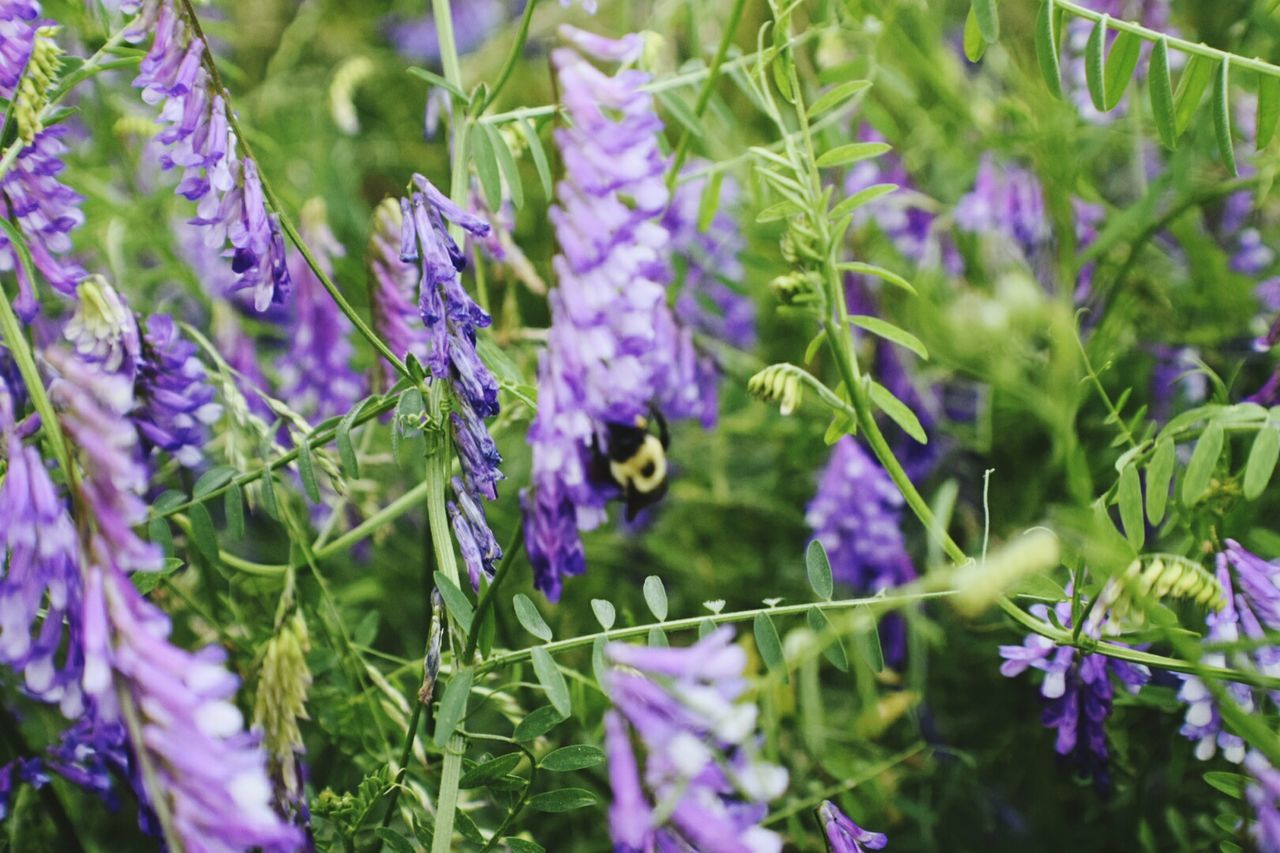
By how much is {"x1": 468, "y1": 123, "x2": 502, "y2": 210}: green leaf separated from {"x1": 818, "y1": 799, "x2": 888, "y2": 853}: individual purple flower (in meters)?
0.61

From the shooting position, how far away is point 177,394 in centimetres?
104

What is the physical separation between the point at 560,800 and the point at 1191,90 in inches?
36.1

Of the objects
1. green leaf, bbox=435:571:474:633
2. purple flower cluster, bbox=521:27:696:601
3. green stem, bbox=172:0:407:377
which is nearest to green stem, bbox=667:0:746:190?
purple flower cluster, bbox=521:27:696:601

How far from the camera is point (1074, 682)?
1012mm

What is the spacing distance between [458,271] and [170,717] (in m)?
0.44

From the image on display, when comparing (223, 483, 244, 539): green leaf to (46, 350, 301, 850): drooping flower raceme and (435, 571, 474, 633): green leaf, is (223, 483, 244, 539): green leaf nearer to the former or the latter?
(435, 571, 474, 633): green leaf

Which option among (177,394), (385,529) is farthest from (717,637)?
(385,529)

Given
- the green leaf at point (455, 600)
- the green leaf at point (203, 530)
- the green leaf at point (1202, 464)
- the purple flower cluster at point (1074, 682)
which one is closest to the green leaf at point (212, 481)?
the green leaf at point (203, 530)

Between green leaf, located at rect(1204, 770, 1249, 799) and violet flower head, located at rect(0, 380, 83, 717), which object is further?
green leaf, located at rect(1204, 770, 1249, 799)

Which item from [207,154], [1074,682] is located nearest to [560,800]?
[1074,682]

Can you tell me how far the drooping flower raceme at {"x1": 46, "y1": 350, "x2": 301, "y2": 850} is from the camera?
0.56 m

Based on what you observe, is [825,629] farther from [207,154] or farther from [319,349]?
[319,349]

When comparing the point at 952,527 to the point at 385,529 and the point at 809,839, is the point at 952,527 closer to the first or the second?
the point at 809,839

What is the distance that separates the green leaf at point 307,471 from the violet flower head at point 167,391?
0.51ft
